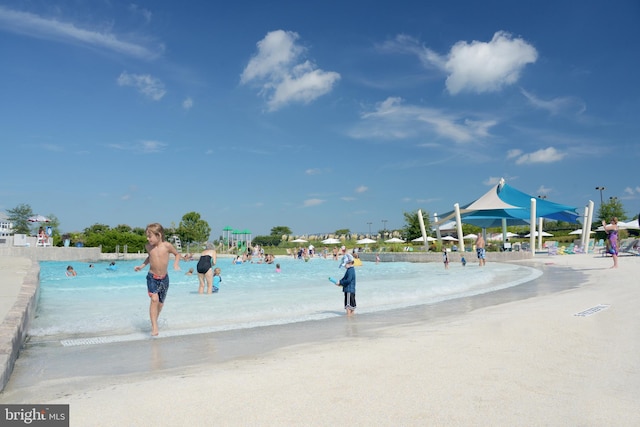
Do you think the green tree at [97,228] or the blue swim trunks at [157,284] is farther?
the green tree at [97,228]

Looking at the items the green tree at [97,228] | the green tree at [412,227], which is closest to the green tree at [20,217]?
the green tree at [97,228]

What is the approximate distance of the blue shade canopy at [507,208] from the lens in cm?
2863

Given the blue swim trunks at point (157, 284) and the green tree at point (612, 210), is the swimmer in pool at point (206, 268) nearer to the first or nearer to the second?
the blue swim trunks at point (157, 284)

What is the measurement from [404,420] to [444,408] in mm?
308

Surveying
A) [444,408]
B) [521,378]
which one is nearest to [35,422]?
[444,408]

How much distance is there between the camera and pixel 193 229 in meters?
59.8

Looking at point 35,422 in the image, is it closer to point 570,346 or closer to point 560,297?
point 570,346

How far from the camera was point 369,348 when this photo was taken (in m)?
4.58

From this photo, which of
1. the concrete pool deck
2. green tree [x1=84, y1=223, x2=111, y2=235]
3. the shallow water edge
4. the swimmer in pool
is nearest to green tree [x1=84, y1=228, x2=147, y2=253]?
the concrete pool deck

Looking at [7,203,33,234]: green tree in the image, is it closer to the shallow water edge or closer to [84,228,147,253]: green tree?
[84,228,147,253]: green tree

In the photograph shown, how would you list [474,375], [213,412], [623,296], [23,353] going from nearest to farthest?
[213,412] < [474,375] < [23,353] < [623,296]

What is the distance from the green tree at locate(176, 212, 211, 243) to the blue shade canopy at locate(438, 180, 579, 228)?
121 feet

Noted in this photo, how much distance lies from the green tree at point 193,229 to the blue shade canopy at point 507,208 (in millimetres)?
36881

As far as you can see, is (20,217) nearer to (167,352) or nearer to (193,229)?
(193,229)
